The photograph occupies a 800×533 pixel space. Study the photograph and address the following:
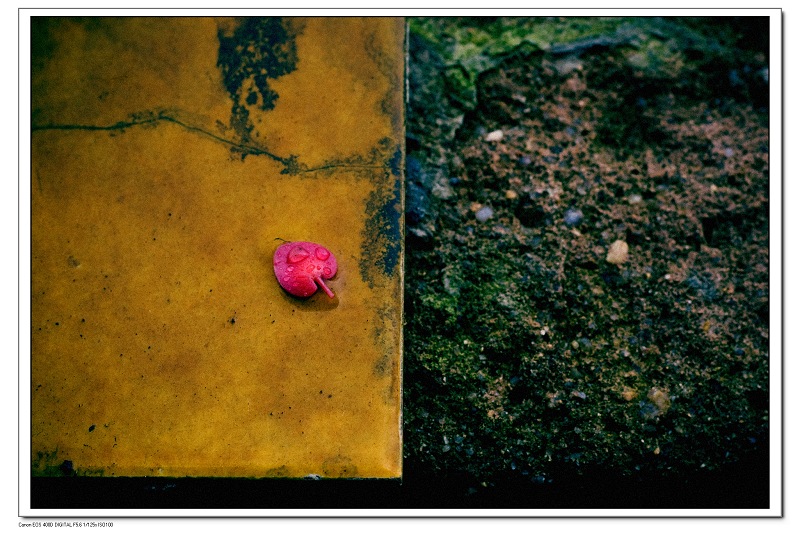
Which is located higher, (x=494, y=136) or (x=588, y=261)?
(x=494, y=136)

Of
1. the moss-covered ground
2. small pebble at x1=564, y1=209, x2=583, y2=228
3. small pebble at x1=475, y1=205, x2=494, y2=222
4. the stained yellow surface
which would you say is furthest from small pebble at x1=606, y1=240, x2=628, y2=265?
the stained yellow surface

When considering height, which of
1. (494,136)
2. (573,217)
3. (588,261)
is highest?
(494,136)

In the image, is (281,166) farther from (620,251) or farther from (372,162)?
(620,251)

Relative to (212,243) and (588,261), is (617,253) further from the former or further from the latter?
(212,243)

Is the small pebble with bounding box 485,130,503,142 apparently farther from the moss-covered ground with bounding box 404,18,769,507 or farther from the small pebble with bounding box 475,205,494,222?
the small pebble with bounding box 475,205,494,222

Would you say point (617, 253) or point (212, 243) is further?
point (617, 253)

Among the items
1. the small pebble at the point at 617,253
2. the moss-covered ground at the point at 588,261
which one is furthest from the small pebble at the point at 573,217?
the small pebble at the point at 617,253

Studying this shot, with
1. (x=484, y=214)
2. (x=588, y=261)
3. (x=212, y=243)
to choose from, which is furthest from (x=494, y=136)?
(x=212, y=243)
